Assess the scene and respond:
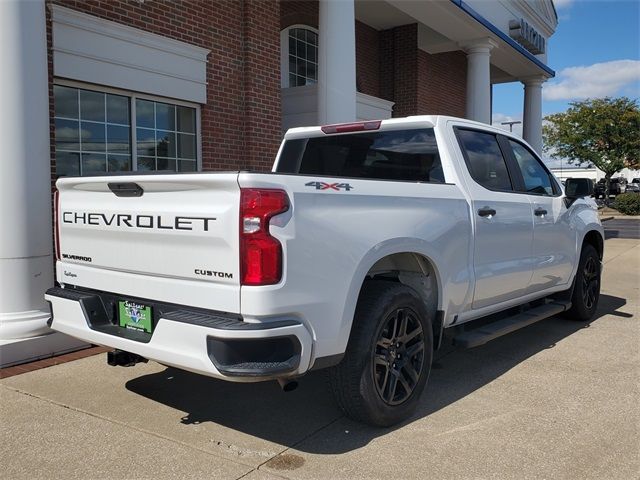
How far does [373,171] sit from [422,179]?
45 centimetres

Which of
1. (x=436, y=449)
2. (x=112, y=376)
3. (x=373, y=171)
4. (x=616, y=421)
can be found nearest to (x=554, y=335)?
(x=616, y=421)

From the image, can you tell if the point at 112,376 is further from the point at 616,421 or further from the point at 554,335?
the point at 554,335

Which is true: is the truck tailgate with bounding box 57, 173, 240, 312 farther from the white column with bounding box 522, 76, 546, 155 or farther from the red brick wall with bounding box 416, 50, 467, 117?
the white column with bounding box 522, 76, 546, 155

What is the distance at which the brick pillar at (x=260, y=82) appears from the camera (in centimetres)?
853

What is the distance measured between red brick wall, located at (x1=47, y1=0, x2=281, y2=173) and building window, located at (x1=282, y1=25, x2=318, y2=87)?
2.75 meters

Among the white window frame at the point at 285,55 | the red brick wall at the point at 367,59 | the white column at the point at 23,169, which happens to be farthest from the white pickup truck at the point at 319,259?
the red brick wall at the point at 367,59

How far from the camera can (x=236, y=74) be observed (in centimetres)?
850

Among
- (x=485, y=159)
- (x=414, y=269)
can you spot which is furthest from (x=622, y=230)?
(x=414, y=269)

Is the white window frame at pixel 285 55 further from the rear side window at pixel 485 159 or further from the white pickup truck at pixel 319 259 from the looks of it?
the rear side window at pixel 485 159

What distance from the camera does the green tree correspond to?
3362cm

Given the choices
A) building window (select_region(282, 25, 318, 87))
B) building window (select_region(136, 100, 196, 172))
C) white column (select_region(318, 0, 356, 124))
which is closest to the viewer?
building window (select_region(136, 100, 196, 172))

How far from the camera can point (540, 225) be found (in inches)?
219

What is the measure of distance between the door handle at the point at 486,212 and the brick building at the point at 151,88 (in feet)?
11.7

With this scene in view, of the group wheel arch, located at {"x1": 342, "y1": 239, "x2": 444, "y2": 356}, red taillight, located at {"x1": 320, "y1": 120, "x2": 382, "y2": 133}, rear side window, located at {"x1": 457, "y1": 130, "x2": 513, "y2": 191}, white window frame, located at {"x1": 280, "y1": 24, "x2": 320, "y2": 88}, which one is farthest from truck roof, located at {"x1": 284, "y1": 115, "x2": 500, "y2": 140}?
white window frame, located at {"x1": 280, "y1": 24, "x2": 320, "y2": 88}
